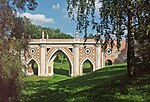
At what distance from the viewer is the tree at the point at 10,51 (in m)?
12.7

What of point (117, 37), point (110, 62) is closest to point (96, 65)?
point (110, 62)

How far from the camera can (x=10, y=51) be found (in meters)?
13.1

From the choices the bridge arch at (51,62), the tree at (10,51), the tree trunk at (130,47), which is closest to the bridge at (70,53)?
the bridge arch at (51,62)

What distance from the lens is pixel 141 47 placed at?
54.2ft

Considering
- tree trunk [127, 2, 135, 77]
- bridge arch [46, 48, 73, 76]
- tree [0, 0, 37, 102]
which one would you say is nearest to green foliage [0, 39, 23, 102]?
tree [0, 0, 37, 102]

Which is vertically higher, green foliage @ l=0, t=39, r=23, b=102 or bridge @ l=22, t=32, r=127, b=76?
bridge @ l=22, t=32, r=127, b=76

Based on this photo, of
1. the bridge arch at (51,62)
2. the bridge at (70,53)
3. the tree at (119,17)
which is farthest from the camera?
the bridge arch at (51,62)

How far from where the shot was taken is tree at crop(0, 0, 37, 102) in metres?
12.7

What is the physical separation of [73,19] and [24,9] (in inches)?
89.8

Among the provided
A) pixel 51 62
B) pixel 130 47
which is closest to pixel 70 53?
pixel 51 62

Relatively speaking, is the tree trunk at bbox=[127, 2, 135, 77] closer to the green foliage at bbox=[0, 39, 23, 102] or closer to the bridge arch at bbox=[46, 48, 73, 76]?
the green foliage at bbox=[0, 39, 23, 102]

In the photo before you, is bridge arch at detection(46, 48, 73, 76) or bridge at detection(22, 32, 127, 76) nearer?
bridge at detection(22, 32, 127, 76)

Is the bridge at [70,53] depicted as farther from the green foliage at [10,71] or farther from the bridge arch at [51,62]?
the green foliage at [10,71]

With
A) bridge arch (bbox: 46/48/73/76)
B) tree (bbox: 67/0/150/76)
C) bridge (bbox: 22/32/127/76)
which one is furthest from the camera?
bridge arch (bbox: 46/48/73/76)
